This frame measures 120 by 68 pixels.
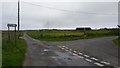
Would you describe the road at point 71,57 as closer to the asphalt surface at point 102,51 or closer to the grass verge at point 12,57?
the asphalt surface at point 102,51

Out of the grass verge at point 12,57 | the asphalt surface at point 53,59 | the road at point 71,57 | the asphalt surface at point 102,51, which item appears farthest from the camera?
the asphalt surface at point 102,51

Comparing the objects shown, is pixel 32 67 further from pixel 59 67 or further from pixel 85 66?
pixel 85 66

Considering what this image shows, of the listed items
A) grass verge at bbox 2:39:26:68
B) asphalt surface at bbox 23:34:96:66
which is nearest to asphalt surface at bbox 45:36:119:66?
asphalt surface at bbox 23:34:96:66

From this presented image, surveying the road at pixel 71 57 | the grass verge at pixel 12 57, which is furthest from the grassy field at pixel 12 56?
the road at pixel 71 57

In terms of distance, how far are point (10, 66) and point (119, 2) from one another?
24019mm

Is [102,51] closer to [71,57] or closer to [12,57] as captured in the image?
[71,57]

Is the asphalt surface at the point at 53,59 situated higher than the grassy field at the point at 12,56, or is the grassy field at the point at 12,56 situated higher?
the grassy field at the point at 12,56

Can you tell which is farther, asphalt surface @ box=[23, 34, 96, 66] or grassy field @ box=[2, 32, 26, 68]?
asphalt surface @ box=[23, 34, 96, 66]

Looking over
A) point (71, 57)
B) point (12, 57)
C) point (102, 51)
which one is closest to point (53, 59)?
point (71, 57)

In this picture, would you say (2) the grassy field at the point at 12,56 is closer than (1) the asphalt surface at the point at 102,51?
Yes

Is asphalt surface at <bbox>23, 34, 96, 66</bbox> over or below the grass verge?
below

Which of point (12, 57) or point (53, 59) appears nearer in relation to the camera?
point (53, 59)

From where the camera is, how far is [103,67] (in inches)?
515

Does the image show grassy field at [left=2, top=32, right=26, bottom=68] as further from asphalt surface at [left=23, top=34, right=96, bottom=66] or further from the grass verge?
asphalt surface at [left=23, top=34, right=96, bottom=66]
